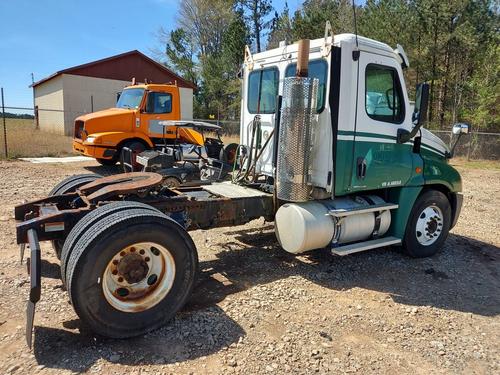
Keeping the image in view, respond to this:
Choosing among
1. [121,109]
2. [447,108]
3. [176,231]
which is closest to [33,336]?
[176,231]

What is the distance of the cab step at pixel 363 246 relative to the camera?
5059 mm

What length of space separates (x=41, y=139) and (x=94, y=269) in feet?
57.6

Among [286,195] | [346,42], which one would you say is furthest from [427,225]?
[346,42]

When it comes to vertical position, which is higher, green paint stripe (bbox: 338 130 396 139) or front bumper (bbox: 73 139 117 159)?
green paint stripe (bbox: 338 130 396 139)

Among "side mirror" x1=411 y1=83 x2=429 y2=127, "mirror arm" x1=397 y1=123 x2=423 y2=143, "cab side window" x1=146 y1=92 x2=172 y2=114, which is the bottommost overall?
"mirror arm" x1=397 y1=123 x2=423 y2=143

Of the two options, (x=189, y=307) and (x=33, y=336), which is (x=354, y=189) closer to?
(x=189, y=307)

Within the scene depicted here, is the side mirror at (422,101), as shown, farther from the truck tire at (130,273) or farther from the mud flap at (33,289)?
the mud flap at (33,289)

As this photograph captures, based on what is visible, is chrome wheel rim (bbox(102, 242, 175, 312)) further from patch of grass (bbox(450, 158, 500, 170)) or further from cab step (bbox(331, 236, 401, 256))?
patch of grass (bbox(450, 158, 500, 170))

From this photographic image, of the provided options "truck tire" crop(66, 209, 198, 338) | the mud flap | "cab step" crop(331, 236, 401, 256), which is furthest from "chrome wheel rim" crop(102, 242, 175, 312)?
"cab step" crop(331, 236, 401, 256)

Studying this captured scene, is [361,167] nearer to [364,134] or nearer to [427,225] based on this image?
[364,134]

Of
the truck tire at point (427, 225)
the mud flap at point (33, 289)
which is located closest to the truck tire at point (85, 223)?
the mud flap at point (33, 289)

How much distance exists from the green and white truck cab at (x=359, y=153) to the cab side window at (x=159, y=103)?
6.57m

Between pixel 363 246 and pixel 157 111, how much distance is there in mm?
8832

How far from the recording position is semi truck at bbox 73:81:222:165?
39.3 feet
